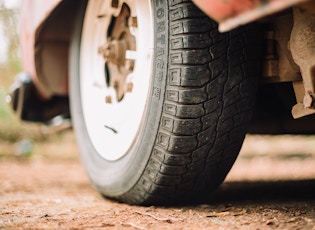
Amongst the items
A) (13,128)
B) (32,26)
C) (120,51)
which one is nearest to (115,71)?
(120,51)

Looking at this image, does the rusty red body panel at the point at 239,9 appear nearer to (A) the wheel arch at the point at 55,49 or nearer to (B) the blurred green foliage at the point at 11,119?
(A) the wheel arch at the point at 55,49

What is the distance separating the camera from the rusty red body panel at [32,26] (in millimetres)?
2191

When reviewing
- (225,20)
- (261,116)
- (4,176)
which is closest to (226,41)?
(225,20)

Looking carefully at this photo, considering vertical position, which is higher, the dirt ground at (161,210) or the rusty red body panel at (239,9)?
the rusty red body panel at (239,9)

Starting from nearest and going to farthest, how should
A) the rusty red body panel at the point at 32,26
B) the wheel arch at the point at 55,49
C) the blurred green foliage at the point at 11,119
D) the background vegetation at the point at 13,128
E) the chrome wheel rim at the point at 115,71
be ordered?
the chrome wheel rim at the point at 115,71 → the rusty red body panel at the point at 32,26 → the wheel arch at the point at 55,49 → the background vegetation at the point at 13,128 → the blurred green foliage at the point at 11,119

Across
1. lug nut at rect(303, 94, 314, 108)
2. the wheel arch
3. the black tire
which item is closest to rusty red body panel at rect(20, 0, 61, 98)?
the wheel arch

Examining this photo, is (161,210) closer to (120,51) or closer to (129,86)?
(129,86)

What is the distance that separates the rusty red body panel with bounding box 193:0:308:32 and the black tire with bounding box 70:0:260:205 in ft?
0.92

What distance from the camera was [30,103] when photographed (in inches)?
109

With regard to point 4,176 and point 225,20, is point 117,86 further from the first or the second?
point 4,176

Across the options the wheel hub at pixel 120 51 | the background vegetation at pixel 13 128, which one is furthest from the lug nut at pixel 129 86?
the background vegetation at pixel 13 128

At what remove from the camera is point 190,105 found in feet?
4.87

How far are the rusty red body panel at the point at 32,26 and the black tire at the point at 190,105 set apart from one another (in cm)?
76

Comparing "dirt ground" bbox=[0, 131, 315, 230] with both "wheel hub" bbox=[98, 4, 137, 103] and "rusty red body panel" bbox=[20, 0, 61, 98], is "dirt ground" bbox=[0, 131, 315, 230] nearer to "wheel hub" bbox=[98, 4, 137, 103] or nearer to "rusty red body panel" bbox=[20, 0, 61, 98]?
"wheel hub" bbox=[98, 4, 137, 103]
